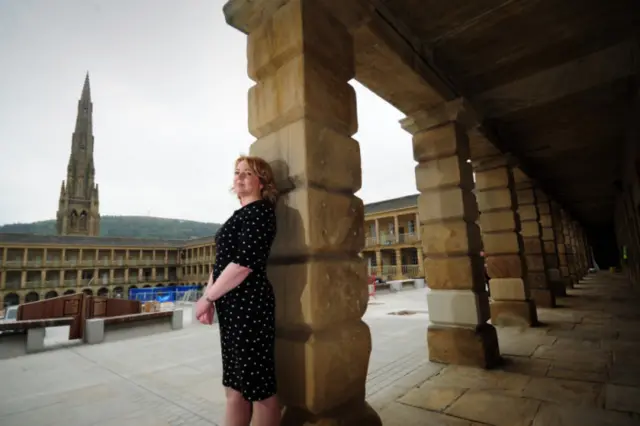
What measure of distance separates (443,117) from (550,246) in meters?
7.76

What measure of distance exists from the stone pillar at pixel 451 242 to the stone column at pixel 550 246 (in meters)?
6.61

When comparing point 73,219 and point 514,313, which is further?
point 73,219

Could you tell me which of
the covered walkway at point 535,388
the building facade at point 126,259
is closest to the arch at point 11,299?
the building facade at point 126,259

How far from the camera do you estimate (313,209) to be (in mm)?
1832

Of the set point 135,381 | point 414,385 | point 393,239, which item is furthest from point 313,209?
point 393,239

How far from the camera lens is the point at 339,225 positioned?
6.51 feet

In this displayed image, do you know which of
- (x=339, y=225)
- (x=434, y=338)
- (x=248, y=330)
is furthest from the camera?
(x=434, y=338)

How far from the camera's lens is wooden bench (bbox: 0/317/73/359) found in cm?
580

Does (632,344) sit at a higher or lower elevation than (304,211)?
lower

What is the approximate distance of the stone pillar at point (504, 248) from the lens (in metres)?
5.24

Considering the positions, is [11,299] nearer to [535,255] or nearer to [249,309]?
[249,309]

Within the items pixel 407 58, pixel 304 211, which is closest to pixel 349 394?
pixel 304 211

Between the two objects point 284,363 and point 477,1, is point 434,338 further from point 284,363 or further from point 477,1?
point 477,1

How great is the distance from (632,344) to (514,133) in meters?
3.55
